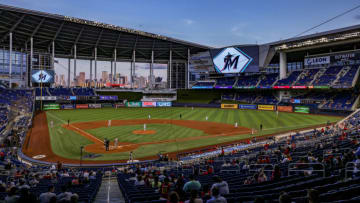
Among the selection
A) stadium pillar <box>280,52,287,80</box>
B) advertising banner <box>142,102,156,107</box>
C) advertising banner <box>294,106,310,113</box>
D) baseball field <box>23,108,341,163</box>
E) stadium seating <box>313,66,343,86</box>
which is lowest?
baseball field <box>23,108,341,163</box>

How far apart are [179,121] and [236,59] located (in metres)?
41.7

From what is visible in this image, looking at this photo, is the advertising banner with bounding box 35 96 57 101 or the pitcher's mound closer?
the pitcher's mound

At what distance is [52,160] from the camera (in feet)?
67.9

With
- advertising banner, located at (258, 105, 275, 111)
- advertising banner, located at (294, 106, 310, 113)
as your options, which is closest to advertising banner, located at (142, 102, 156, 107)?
advertising banner, located at (258, 105, 275, 111)

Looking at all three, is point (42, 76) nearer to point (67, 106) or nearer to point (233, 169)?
point (67, 106)

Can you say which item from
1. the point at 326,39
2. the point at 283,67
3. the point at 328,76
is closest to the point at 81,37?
the point at 283,67

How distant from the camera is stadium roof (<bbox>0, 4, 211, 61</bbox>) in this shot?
198 ft

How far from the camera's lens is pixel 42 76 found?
70.4m

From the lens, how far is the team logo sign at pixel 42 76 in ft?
228

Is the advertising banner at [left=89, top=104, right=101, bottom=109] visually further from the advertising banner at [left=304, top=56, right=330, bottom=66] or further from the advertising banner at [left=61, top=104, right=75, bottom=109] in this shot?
the advertising banner at [left=304, top=56, right=330, bottom=66]

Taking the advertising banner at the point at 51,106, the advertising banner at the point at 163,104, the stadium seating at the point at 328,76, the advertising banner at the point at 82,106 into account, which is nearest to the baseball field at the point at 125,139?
the stadium seating at the point at 328,76

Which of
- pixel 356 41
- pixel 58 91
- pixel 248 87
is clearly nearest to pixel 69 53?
pixel 58 91

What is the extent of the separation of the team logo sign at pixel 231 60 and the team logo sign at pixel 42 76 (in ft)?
182

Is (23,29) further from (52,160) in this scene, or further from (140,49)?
(52,160)
